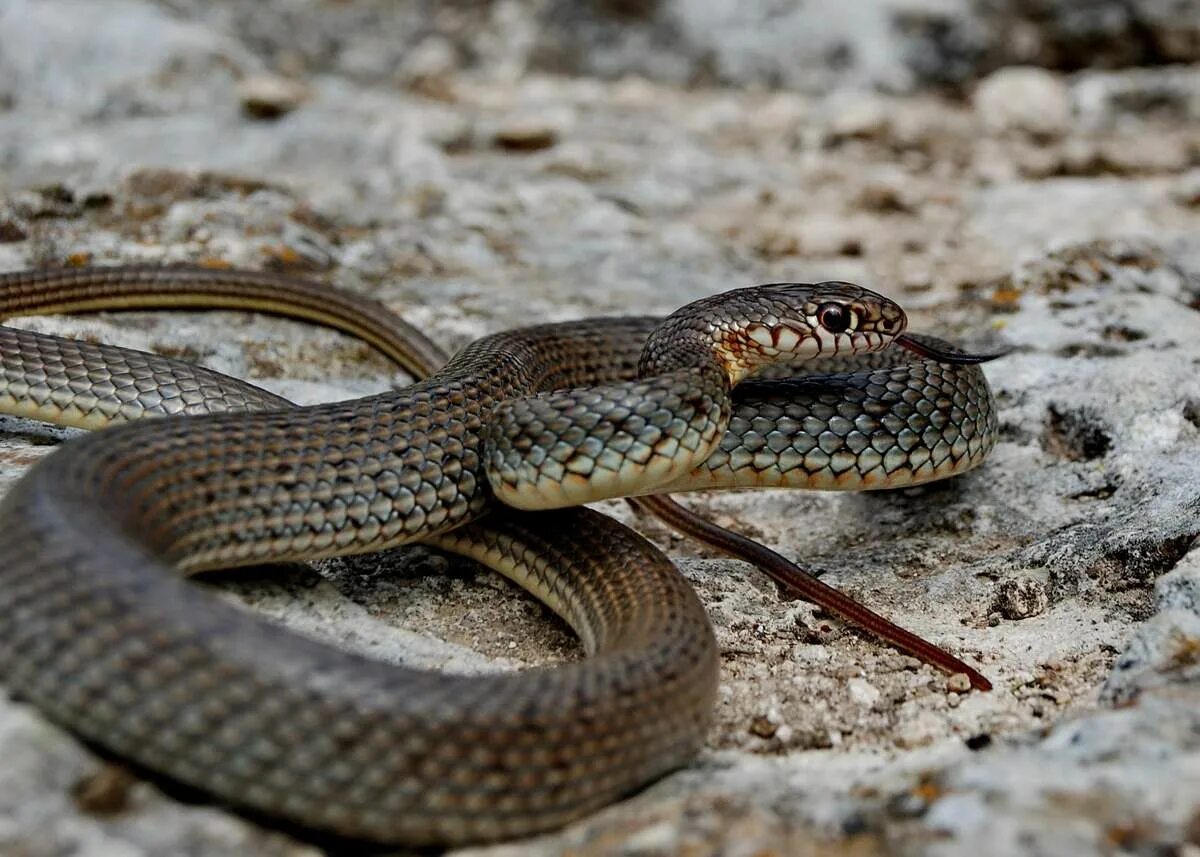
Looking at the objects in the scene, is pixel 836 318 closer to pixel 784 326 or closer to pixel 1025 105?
pixel 784 326

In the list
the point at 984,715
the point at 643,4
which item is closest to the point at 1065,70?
the point at 643,4

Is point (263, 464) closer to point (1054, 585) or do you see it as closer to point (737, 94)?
point (1054, 585)

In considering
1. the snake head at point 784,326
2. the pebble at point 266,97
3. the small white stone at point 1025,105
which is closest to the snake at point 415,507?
the snake head at point 784,326

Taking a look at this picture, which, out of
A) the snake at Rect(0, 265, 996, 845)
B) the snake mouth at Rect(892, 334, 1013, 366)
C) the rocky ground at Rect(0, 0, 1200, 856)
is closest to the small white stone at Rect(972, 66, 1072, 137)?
the rocky ground at Rect(0, 0, 1200, 856)

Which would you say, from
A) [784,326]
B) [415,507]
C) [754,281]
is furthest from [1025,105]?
[415,507]

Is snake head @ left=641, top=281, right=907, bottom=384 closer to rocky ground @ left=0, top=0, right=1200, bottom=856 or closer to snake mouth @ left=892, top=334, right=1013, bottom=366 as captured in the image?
snake mouth @ left=892, top=334, right=1013, bottom=366
